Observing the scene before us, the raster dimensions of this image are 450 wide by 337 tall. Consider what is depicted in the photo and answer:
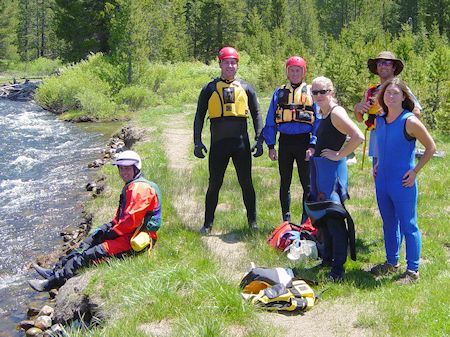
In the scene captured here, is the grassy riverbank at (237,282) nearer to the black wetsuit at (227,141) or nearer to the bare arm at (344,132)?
the black wetsuit at (227,141)

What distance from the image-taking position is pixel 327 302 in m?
4.73

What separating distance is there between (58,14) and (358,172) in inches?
1327

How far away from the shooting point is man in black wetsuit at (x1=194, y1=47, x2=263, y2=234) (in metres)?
6.44

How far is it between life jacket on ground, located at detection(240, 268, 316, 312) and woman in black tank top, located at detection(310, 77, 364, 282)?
484mm

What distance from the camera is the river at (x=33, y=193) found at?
736 cm

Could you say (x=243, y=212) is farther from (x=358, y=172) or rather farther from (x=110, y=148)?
(x=110, y=148)

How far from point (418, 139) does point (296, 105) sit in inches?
72.0

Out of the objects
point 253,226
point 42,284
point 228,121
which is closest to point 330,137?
point 228,121

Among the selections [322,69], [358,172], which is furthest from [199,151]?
[322,69]

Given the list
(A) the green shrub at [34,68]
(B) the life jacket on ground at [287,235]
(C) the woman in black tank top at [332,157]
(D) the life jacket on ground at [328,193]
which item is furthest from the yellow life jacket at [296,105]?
(A) the green shrub at [34,68]

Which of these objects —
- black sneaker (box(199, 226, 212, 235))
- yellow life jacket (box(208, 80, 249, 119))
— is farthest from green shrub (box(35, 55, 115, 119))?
yellow life jacket (box(208, 80, 249, 119))

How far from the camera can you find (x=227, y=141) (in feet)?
21.6

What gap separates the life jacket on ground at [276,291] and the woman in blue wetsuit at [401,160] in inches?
39.8

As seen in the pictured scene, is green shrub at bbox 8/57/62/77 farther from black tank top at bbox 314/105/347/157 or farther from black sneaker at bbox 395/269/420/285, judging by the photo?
black sneaker at bbox 395/269/420/285
